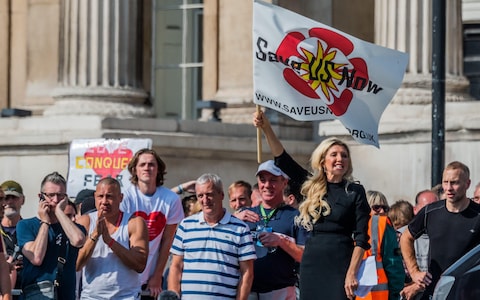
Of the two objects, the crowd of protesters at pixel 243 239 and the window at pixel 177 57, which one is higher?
the window at pixel 177 57

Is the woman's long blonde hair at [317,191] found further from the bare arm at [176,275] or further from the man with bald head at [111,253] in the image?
the man with bald head at [111,253]

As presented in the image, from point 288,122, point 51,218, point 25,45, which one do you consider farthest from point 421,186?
point 51,218

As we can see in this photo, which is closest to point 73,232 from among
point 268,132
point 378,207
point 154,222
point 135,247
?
point 135,247

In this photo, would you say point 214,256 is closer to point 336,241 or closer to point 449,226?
point 336,241

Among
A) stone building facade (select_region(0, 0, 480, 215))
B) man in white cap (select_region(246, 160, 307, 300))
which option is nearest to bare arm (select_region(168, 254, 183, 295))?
man in white cap (select_region(246, 160, 307, 300))

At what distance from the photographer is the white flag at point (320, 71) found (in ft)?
49.4

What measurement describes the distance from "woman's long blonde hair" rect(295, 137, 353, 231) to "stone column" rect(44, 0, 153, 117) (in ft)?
30.0

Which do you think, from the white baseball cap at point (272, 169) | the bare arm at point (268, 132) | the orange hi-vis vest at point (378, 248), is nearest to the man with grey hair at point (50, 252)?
the white baseball cap at point (272, 169)

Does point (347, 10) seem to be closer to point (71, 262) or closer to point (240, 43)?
point (240, 43)

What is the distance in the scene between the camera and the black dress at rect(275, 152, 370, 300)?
13.5 m

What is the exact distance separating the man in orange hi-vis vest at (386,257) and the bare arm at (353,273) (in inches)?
44.0

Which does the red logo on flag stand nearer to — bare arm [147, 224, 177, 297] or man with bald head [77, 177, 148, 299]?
bare arm [147, 224, 177, 297]

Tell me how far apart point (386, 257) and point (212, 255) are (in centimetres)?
164

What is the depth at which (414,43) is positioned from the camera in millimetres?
22828
